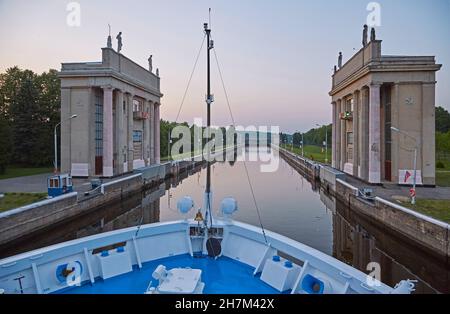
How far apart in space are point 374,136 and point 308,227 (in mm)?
10757

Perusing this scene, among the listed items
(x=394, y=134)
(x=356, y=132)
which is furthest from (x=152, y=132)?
(x=394, y=134)

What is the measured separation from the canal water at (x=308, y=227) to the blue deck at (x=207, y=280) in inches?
167

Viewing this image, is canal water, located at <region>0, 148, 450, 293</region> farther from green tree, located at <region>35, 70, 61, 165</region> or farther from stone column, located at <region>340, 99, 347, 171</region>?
green tree, located at <region>35, 70, 61, 165</region>

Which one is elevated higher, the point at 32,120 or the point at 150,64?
the point at 150,64

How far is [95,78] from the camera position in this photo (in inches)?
1075

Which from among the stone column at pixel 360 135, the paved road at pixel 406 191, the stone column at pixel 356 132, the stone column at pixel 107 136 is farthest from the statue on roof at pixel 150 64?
the paved road at pixel 406 191

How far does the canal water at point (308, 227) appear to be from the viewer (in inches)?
453

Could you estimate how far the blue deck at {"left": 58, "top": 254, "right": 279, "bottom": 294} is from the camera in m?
5.30

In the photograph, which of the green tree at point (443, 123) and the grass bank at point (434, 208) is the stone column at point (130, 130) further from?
the green tree at point (443, 123)

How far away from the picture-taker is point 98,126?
95.5 feet

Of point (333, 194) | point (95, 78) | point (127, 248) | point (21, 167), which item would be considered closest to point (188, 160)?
point (21, 167)

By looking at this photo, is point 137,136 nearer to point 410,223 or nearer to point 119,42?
point 119,42
